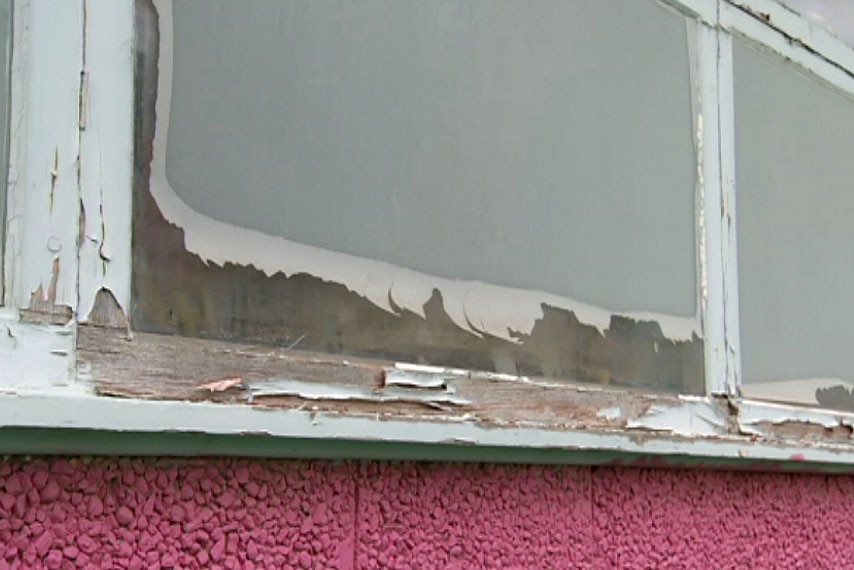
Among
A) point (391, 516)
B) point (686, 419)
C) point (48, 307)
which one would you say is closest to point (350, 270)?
point (391, 516)

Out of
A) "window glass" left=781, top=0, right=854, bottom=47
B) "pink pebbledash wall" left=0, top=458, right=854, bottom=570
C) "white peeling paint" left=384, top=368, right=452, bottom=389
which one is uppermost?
"window glass" left=781, top=0, right=854, bottom=47

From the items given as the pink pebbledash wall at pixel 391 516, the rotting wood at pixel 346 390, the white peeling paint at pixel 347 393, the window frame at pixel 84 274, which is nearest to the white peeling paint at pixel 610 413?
the rotting wood at pixel 346 390

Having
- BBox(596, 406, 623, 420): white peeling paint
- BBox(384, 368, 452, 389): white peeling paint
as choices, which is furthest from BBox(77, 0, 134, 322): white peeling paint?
BBox(596, 406, 623, 420): white peeling paint

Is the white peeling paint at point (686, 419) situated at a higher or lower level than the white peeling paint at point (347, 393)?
higher

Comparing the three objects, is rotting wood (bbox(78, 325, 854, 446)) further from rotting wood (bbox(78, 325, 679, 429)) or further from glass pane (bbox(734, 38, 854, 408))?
glass pane (bbox(734, 38, 854, 408))

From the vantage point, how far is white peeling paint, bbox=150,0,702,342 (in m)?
1.72

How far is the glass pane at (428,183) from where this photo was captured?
1.76m

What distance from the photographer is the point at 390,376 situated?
196cm

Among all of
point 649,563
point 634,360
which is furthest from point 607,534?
point 634,360

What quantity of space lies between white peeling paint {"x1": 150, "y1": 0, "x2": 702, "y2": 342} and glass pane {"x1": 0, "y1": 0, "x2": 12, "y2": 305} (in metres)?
0.23

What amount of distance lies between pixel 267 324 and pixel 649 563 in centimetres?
117

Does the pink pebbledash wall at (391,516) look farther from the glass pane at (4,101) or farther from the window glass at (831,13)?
the window glass at (831,13)

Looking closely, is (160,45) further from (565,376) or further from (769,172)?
(769,172)

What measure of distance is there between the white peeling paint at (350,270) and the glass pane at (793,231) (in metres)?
0.51
